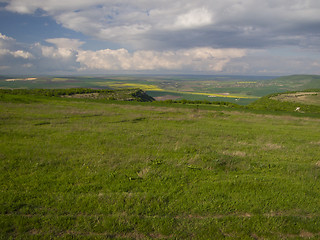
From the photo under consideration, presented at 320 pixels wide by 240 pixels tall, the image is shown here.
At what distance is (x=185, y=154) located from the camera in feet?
45.7

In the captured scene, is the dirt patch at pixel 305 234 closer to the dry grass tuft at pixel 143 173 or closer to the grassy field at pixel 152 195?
the grassy field at pixel 152 195

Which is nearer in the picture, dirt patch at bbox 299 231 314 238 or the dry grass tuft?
dirt patch at bbox 299 231 314 238

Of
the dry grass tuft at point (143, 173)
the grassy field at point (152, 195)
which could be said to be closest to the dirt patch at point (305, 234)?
the grassy field at point (152, 195)

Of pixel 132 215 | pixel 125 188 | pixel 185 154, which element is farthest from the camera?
pixel 185 154

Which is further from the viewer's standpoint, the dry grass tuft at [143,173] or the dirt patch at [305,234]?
the dry grass tuft at [143,173]

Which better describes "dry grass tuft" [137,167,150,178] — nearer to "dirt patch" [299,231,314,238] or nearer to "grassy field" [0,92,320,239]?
"grassy field" [0,92,320,239]

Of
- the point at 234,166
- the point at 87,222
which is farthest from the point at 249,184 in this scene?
the point at 87,222

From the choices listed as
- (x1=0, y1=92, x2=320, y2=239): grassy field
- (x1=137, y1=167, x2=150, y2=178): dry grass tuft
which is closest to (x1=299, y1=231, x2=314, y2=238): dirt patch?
(x1=0, y1=92, x2=320, y2=239): grassy field

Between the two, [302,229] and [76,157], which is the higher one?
[76,157]

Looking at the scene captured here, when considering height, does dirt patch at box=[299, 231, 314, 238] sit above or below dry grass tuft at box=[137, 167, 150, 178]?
below

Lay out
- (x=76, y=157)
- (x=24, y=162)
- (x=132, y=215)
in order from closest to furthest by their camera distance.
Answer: (x=132, y=215) < (x=24, y=162) < (x=76, y=157)

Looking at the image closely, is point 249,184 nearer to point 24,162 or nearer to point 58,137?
point 24,162

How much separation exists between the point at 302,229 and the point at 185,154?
7.77m

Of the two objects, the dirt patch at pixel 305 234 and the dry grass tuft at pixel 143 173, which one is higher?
the dry grass tuft at pixel 143 173
